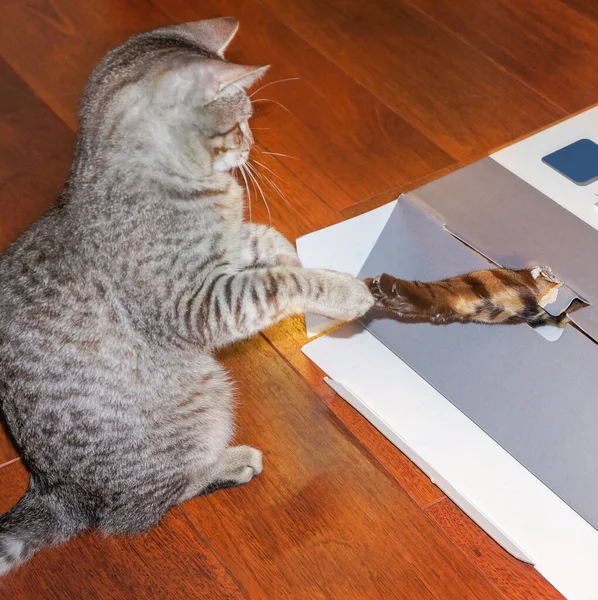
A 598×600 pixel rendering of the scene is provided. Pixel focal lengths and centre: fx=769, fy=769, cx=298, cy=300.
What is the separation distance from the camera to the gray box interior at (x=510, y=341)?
1163 mm

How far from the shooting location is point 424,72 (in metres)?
2.01

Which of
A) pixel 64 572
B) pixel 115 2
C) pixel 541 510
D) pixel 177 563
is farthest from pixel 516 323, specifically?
pixel 115 2

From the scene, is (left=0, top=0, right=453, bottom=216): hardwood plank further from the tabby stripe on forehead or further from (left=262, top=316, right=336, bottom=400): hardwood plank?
the tabby stripe on forehead

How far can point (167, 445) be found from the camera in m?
1.21

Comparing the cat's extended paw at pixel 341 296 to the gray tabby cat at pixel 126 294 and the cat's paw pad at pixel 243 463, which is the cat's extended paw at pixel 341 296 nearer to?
the gray tabby cat at pixel 126 294

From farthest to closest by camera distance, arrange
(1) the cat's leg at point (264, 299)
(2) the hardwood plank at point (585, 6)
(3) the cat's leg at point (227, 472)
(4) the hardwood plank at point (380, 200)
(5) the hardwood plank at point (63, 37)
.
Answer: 1. (2) the hardwood plank at point (585, 6)
2. (5) the hardwood plank at point (63, 37)
3. (4) the hardwood plank at point (380, 200)
4. (3) the cat's leg at point (227, 472)
5. (1) the cat's leg at point (264, 299)

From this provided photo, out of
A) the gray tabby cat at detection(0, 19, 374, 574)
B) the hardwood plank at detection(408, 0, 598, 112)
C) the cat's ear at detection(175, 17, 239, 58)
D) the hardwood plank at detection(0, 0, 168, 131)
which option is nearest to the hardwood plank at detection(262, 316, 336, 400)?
the gray tabby cat at detection(0, 19, 374, 574)

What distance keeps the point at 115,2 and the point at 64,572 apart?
5.37 ft

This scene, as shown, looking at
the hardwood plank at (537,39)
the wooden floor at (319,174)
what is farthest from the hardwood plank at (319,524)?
the hardwood plank at (537,39)

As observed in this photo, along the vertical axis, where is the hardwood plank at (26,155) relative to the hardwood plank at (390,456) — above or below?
below

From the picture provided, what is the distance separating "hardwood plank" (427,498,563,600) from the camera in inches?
46.8

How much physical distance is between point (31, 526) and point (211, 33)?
81 centimetres

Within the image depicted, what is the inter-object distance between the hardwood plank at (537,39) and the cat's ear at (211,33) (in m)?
1.04

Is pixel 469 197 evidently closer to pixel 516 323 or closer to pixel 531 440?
pixel 516 323
